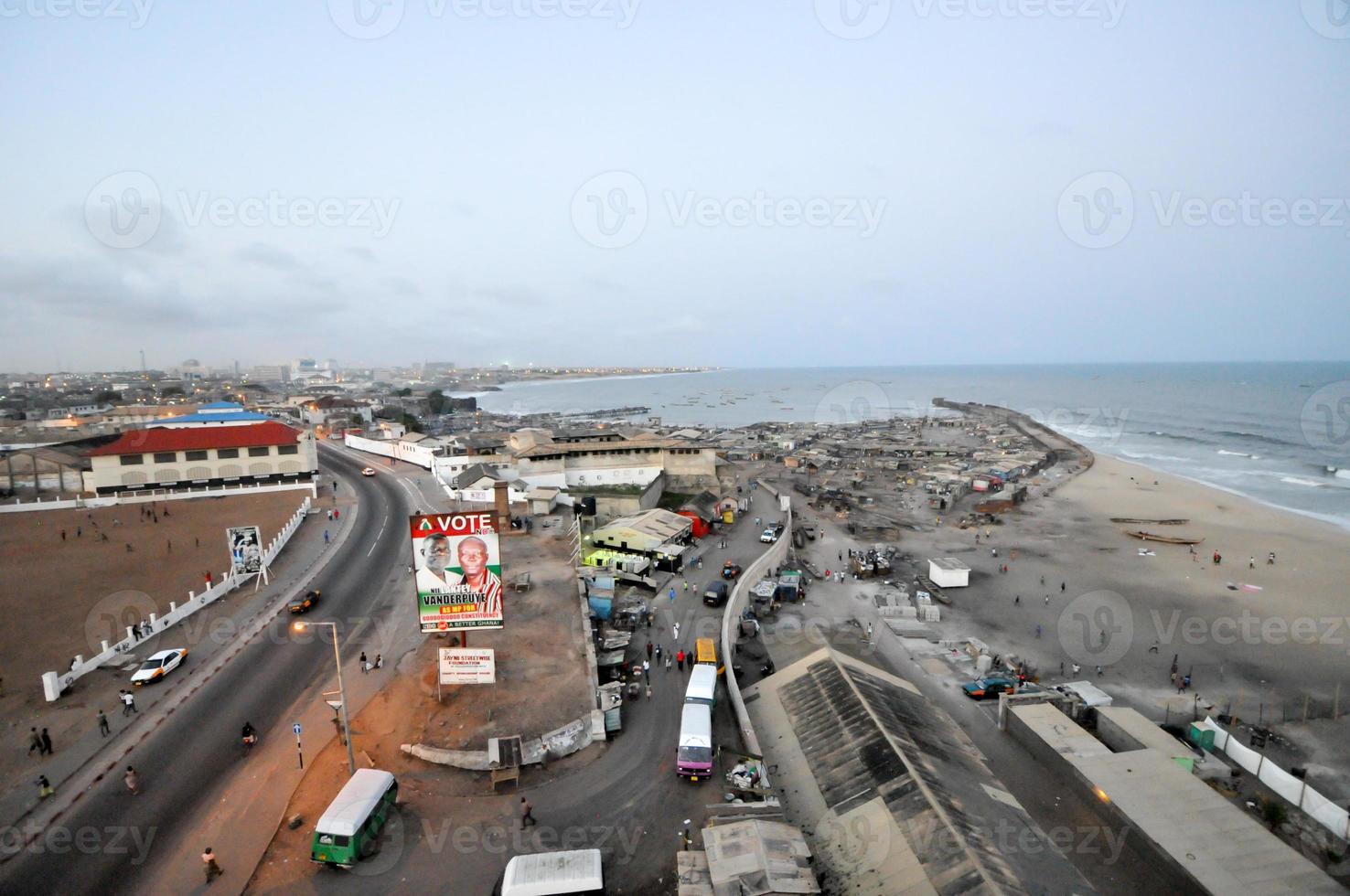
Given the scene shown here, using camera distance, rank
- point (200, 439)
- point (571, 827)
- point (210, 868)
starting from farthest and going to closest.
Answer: point (200, 439) → point (571, 827) → point (210, 868)

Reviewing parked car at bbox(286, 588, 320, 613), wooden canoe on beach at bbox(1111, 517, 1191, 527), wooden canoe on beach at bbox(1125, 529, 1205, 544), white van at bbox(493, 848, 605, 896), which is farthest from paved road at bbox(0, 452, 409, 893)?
wooden canoe on beach at bbox(1111, 517, 1191, 527)

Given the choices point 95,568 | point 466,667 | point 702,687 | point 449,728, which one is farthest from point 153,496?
point 702,687

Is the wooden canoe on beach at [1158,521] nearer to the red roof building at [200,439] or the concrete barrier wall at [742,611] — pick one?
the concrete barrier wall at [742,611]

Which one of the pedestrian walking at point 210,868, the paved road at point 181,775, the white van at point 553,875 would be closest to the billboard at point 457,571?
the paved road at point 181,775

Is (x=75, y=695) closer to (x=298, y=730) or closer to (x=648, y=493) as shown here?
(x=298, y=730)

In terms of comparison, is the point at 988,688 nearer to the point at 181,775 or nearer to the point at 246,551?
the point at 181,775

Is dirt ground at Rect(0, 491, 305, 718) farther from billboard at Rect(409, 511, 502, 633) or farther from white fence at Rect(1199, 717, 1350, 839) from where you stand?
white fence at Rect(1199, 717, 1350, 839)

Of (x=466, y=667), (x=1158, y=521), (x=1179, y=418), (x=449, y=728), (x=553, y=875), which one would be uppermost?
(x=1179, y=418)
